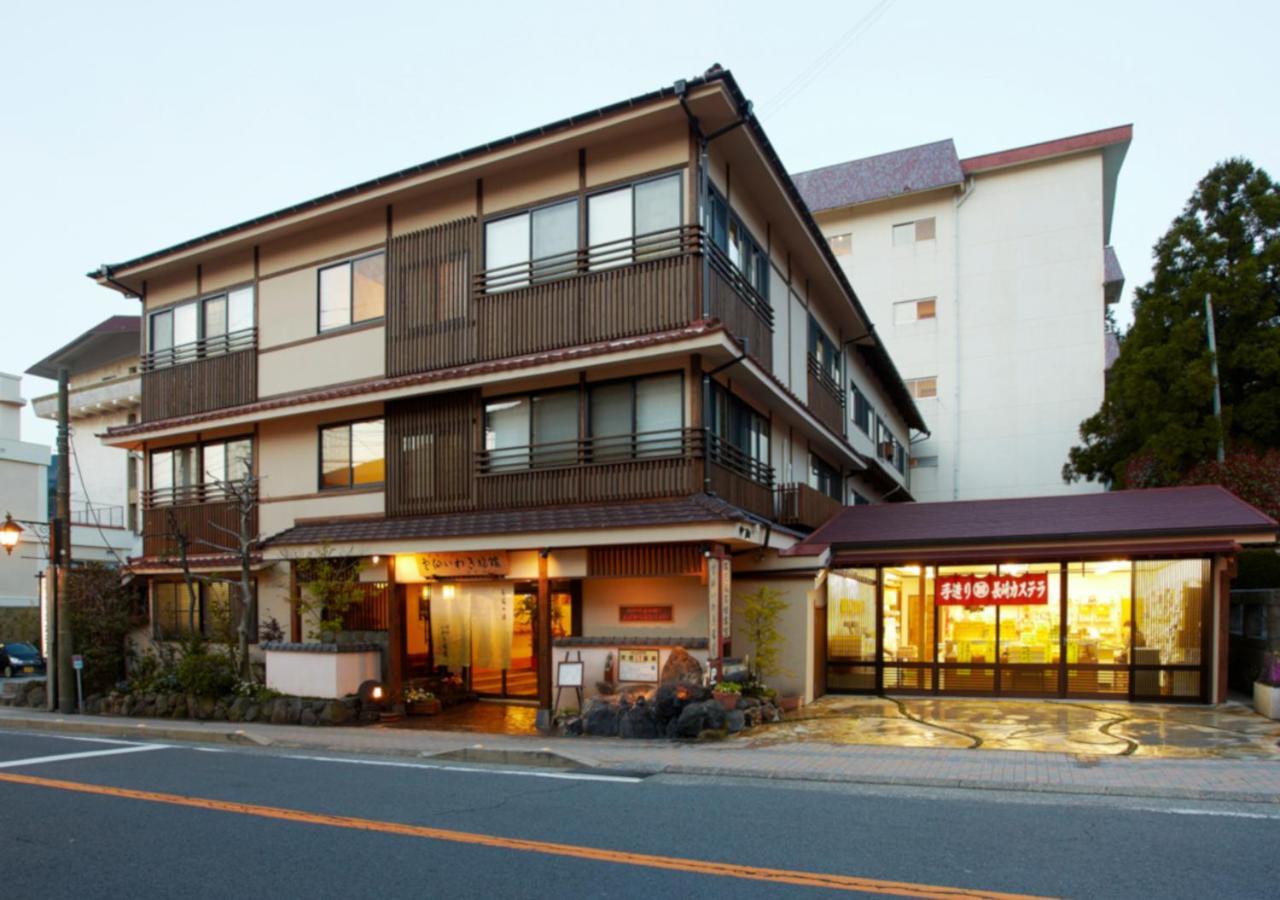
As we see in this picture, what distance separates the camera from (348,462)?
18.6 meters

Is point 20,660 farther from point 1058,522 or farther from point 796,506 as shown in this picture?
point 1058,522

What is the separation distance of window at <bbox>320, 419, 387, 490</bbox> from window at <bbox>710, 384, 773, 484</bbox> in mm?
6652

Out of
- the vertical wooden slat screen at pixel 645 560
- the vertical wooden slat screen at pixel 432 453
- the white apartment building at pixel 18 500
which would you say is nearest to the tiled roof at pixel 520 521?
the vertical wooden slat screen at pixel 432 453

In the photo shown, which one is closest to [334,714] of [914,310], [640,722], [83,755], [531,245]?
[83,755]

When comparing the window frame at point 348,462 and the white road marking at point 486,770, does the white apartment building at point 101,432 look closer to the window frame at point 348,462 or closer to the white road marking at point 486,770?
the window frame at point 348,462

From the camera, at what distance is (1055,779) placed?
9.40 meters

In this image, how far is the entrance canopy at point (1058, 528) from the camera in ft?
50.9

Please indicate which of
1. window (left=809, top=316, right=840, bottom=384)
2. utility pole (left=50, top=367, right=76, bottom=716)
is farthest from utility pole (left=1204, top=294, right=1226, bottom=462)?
utility pole (left=50, top=367, right=76, bottom=716)

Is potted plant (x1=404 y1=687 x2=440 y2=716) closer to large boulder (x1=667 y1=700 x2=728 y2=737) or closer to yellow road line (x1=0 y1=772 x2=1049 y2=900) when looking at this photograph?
large boulder (x1=667 y1=700 x2=728 y2=737)

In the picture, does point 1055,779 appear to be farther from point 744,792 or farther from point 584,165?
point 584,165

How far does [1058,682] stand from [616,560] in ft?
27.8

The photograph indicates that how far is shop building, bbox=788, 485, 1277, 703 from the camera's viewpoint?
15.8 m

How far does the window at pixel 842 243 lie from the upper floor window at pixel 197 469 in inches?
1144

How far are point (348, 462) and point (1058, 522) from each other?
13647 millimetres
